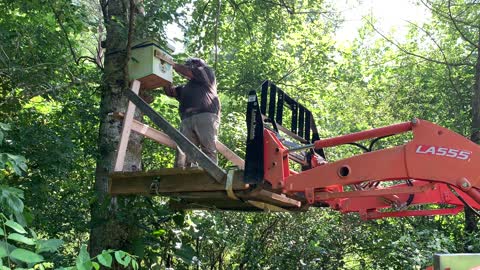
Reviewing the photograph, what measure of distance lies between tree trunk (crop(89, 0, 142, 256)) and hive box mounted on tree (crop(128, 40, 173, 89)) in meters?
0.12

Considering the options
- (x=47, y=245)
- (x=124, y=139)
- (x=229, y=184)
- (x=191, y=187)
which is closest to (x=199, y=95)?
(x=124, y=139)

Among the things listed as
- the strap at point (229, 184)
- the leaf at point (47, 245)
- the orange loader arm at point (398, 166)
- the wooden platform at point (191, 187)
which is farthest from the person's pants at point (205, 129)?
the leaf at point (47, 245)

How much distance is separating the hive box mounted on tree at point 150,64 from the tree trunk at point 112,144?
0.12m

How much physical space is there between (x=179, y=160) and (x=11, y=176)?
220 cm

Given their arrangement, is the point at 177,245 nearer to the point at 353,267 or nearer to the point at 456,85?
the point at 353,267

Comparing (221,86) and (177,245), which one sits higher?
(221,86)

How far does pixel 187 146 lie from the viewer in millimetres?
4469

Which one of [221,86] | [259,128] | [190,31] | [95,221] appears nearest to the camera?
[259,128]

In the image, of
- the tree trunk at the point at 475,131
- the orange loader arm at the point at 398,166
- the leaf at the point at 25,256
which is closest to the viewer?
the leaf at the point at 25,256

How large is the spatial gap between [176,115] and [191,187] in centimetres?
491

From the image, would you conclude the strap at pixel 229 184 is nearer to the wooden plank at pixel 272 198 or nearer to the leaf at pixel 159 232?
the wooden plank at pixel 272 198

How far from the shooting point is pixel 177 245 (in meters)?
5.66

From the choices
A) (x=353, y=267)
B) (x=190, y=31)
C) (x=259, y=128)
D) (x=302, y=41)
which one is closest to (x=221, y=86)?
(x=190, y=31)

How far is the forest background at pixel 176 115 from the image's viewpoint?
5.42m
